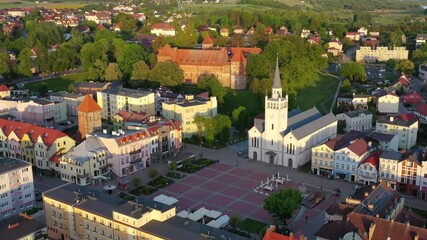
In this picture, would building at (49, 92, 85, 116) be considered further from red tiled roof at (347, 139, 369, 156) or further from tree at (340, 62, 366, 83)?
tree at (340, 62, 366, 83)

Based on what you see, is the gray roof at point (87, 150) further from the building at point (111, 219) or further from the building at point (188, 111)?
the building at point (188, 111)

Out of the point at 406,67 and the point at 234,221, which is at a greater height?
the point at 406,67

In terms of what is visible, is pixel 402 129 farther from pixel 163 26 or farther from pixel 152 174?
pixel 163 26

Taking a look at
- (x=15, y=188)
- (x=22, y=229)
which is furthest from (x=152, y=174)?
(x=22, y=229)

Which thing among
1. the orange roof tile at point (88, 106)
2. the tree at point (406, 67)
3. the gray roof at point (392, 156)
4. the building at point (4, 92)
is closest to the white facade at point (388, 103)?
the gray roof at point (392, 156)

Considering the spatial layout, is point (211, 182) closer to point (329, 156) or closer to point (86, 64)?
point (329, 156)

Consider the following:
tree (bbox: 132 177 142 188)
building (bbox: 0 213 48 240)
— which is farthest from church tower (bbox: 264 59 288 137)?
building (bbox: 0 213 48 240)
